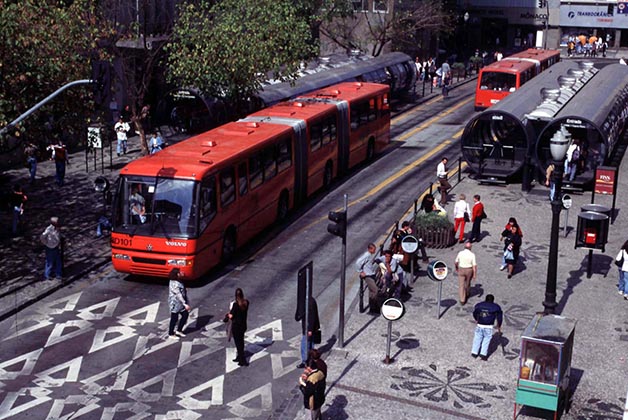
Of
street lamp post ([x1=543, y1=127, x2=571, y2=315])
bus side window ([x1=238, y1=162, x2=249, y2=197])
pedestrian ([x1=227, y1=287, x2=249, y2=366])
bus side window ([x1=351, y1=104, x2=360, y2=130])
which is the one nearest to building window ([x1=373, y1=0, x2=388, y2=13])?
bus side window ([x1=351, y1=104, x2=360, y2=130])

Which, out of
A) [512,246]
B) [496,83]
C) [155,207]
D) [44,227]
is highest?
[496,83]

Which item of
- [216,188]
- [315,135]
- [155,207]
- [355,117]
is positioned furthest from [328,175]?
[155,207]

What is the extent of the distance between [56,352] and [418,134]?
100ft

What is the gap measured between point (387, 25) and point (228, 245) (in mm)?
37904

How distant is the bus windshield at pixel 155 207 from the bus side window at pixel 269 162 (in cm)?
500

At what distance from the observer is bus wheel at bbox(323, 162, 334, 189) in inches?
1412

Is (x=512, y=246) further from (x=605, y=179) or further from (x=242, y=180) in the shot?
(x=242, y=180)

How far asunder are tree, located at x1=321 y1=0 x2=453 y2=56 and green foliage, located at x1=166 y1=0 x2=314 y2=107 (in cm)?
2232

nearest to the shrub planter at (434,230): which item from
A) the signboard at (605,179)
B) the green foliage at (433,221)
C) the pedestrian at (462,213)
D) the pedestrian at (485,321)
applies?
the green foliage at (433,221)

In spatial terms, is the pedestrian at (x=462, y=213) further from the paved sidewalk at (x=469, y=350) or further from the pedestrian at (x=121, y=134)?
the pedestrian at (x=121, y=134)

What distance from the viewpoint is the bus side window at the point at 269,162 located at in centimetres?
2944

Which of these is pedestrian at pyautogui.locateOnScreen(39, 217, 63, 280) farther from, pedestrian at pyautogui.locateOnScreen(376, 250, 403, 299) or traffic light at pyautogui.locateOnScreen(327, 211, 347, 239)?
pedestrian at pyautogui.locateOnScreen(376, 250, 403, 299)

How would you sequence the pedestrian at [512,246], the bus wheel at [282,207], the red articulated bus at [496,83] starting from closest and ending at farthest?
1. the pedestrian at [512,246]
2. the bus wheel at [282,207]
3. the red articulated bus at [496,83]

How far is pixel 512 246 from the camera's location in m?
26.0
